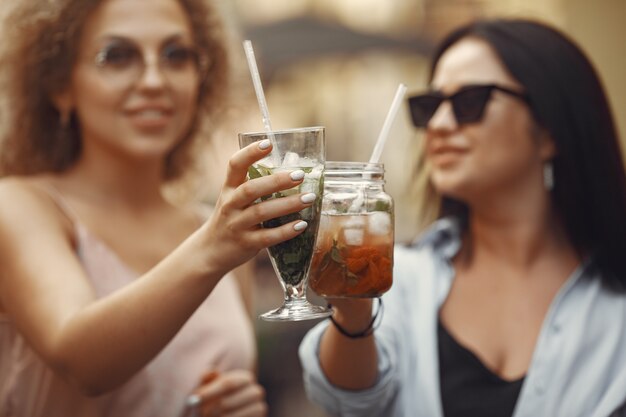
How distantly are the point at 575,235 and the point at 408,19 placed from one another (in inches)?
271

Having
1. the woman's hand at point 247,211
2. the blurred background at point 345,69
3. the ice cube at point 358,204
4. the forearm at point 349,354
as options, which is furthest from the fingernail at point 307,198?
the blurred background at point 345,69

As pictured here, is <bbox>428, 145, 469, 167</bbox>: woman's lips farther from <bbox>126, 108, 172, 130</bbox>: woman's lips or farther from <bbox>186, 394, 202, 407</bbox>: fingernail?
<bbox>186, 394, 202, 407</bbox>: fingernail

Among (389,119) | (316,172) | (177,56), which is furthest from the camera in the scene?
(177,56)

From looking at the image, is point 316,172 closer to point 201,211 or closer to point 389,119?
point 389,119

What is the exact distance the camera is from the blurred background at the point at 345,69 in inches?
214

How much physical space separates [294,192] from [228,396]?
1.12 metres

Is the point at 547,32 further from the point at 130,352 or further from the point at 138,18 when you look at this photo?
the point at 130,352

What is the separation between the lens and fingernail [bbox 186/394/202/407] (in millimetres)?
2451

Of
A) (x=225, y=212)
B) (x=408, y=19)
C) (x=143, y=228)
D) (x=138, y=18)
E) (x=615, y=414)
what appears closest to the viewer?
(x=225, y=212)

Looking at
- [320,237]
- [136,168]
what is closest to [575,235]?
[320,237]

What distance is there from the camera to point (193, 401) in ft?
8.04

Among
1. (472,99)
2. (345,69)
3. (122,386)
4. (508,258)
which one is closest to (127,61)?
(122,386)

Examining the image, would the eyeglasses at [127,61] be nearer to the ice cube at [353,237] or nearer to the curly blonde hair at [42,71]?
the curly blonde hair at [42,71]

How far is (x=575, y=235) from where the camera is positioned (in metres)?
2.78
